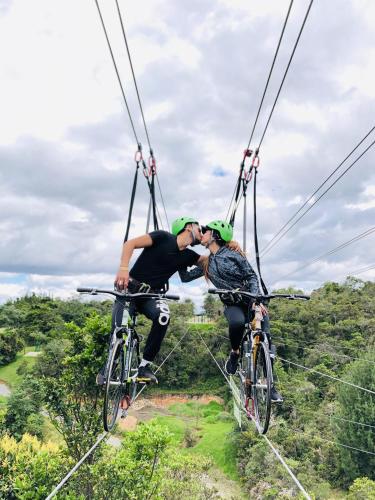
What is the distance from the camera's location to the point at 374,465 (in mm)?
19328

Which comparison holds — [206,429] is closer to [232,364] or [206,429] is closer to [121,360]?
[232,364]

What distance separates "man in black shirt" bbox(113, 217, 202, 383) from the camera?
11.6ft

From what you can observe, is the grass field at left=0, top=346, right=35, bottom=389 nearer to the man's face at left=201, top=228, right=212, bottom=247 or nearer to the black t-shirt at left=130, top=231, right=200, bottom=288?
the black t-shirt at left=130, top=231, right=200, bottom=288

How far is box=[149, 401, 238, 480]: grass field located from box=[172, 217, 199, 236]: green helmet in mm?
17430

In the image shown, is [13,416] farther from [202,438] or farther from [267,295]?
[267,295]

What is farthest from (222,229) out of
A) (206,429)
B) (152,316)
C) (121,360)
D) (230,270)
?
(206,429)

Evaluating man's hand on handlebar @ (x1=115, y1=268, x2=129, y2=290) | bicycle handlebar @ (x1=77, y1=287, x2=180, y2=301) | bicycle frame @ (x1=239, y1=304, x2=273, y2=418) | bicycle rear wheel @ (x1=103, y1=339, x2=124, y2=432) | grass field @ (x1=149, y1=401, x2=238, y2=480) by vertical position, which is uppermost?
man's hand on handlebar @ (x1=115, y1=268, x2=129, y2=290)

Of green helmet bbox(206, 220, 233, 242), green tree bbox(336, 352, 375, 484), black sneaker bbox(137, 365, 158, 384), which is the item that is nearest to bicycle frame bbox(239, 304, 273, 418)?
green helmet bbox(206, 220, 233, 242)

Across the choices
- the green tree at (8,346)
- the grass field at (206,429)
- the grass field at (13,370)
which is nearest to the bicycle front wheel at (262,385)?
the grass field at (206,429)

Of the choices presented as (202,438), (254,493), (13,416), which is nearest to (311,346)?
(202,438)

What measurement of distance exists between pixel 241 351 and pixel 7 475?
12.2 metres

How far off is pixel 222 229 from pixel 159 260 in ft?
2.19

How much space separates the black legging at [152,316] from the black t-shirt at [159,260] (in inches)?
9.1

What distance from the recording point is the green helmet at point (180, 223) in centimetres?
372
